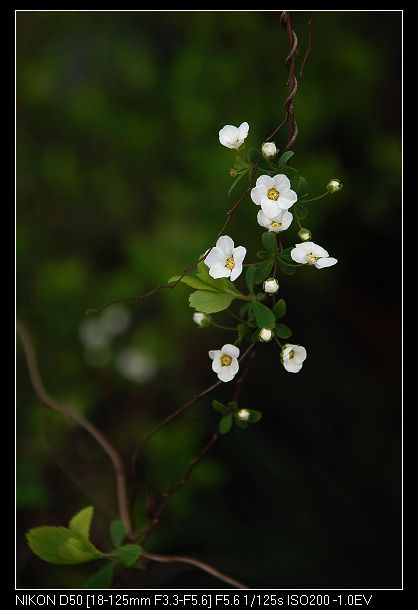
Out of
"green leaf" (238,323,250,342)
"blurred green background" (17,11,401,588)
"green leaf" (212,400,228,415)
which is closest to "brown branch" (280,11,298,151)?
"green leaf" (238,323,250,342)

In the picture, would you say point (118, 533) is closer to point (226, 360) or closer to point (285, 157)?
point (226, 360)

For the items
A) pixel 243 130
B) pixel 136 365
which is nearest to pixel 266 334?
pixel 243 130

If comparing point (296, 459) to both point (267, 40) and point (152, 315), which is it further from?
point (267, 40)

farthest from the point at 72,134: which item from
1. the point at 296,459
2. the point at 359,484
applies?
the point at 359,484

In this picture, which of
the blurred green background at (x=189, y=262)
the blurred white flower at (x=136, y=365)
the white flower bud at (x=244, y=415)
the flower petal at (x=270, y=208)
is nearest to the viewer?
the flower petal at (x=270, y=208)

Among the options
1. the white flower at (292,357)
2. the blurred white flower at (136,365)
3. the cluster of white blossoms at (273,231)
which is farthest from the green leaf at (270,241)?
the blurred white flower at (136,365)

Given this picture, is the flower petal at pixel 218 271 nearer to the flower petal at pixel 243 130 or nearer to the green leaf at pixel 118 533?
the flower petal at pixel 243 130
